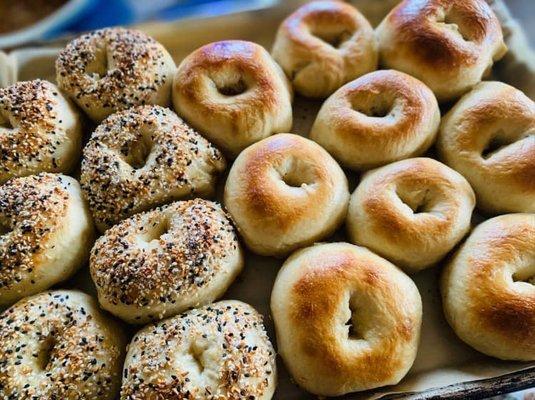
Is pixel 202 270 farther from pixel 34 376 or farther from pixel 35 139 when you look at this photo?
pixel 35 139

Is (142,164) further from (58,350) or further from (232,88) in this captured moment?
(58,350)

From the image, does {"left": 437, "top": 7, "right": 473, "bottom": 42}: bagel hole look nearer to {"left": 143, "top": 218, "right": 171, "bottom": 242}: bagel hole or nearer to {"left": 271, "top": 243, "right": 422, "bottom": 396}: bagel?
{"left": 271, "top": 243, "right": 422, "bottom": 396}: bagel

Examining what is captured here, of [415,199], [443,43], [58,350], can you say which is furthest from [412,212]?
[58,350]

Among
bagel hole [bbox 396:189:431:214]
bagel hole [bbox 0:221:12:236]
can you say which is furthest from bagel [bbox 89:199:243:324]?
bagel hole [bbox 396:189:431:214]

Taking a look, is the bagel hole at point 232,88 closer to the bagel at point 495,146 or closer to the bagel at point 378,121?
the bagel at point 378,121

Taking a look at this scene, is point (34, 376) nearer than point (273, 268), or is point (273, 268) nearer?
point (34, 376)

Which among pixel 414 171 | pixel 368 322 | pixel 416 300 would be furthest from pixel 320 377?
pixel 414 171

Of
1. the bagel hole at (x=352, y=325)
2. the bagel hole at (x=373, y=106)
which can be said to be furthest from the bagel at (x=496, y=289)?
the bagel hole at (x=373, y=106)
